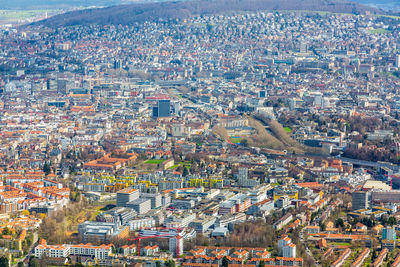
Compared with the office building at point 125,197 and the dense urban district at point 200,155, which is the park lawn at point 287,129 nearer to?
the dense urban district at point 200,155

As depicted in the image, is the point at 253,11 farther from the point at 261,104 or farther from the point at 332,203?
the point at 332,203

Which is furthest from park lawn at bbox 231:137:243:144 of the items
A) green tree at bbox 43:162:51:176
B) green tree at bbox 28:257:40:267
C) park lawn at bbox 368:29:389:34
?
park lawn at bbox 368:29:389:34

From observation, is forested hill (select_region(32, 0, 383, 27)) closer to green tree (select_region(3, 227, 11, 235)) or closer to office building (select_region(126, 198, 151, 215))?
office building (select_region(126, 198, 151, 215))

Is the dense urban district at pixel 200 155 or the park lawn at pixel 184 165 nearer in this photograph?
the dense urban district at pixel 200 155

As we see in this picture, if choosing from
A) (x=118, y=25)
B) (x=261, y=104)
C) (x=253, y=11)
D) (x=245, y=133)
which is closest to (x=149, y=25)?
(x=118, y=25)

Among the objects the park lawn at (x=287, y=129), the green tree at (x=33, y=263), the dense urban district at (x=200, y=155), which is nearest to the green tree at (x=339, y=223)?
the dense urban district at (x=200, y=155)

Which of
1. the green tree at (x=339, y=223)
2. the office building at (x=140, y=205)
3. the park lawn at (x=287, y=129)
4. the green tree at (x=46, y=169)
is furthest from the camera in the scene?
the park lawn at (x=287, y=129)
